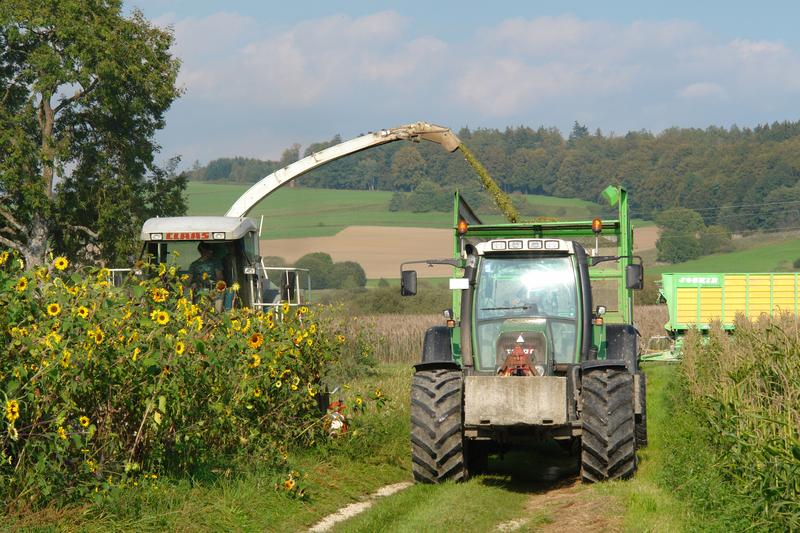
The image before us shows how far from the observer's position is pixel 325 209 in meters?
74.6

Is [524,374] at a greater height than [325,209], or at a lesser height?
lesser

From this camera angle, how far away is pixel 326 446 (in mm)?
12023

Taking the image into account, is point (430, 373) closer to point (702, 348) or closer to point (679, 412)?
point (679, 412)

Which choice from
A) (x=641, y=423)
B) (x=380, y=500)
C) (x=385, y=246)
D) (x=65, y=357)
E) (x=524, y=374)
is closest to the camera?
(x=65, y=357)

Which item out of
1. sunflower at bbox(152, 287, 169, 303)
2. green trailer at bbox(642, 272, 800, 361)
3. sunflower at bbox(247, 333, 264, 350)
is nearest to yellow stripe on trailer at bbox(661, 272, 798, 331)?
green trailer at bbox(642, 272, 800, 361)

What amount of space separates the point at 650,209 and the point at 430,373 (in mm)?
79571

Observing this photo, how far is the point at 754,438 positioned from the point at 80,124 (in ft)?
81.2

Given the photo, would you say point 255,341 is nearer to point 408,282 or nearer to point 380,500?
point 380,500

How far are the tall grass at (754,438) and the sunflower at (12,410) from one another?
5166mm

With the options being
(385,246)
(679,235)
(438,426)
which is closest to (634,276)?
(438,426)

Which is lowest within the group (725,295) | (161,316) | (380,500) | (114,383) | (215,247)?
(380,500)

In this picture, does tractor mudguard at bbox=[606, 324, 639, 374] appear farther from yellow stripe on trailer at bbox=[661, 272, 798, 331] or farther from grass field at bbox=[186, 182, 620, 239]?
grass field at bbox=[186, 182, 620, 239]

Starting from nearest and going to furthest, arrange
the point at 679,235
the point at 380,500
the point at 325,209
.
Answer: the point at 380,500
the point at 679,235
the point at 325,209

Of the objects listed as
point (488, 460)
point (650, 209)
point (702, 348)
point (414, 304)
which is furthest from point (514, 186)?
point (488, 460)
